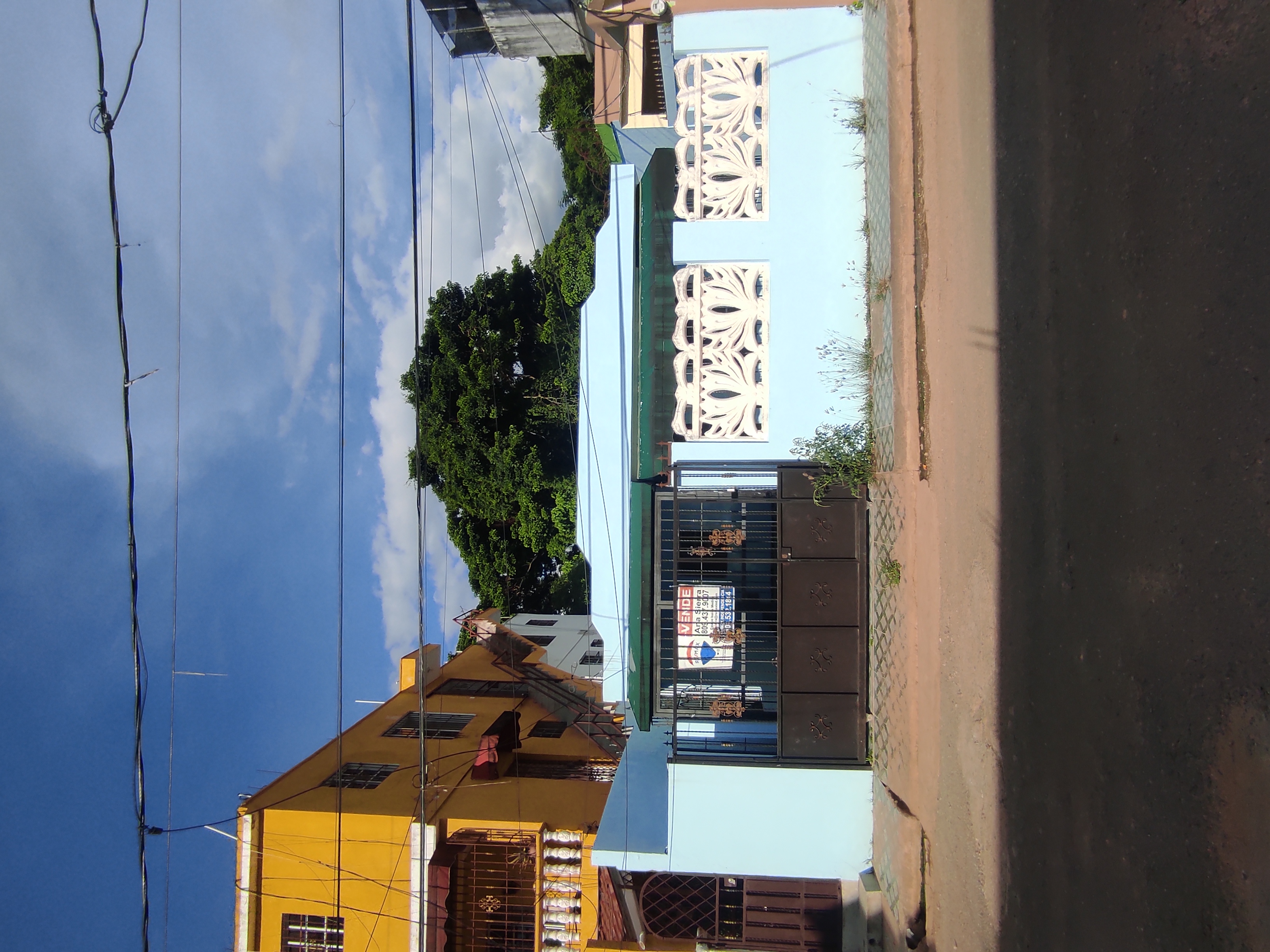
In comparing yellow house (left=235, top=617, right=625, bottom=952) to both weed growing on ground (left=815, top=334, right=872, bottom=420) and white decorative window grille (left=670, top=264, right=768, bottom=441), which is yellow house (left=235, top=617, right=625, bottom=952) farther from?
weed growing on ground (left=815, top=334, right=872, bottom=420)

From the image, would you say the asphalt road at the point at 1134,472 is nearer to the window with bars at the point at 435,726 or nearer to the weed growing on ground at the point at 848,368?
the weed growing on ground at the point at 848,368

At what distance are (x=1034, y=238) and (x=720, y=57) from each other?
4.50 meters

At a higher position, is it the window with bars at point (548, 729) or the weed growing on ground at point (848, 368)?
the weed growing on ground at point (848, 368)

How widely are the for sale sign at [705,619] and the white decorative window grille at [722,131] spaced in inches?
168

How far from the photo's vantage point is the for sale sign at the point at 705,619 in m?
8.14

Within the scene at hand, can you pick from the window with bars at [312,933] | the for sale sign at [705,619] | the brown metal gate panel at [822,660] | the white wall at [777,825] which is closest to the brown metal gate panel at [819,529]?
the brown metal gate panel at [822,660]

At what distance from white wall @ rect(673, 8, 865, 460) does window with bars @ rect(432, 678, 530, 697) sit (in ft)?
28.0

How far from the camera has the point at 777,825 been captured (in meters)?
7.53

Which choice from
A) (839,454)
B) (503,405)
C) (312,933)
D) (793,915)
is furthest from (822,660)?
(503,405)

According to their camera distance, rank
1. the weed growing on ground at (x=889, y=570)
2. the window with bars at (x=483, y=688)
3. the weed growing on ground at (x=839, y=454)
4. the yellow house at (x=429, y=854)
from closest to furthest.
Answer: the weed growing on ground at (x=889, y=570) → the weed growing on ground at (x=839, y=454) → the yellow house at (x=429, y=854) → the window with bars at (x=483, y=688)

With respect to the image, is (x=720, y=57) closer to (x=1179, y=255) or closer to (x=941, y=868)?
(x=1179, y=255)

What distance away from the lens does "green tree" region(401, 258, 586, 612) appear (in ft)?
52.6

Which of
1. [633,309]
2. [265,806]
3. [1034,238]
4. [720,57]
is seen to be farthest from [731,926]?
[720,57]

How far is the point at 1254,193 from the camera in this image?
3186 mm
